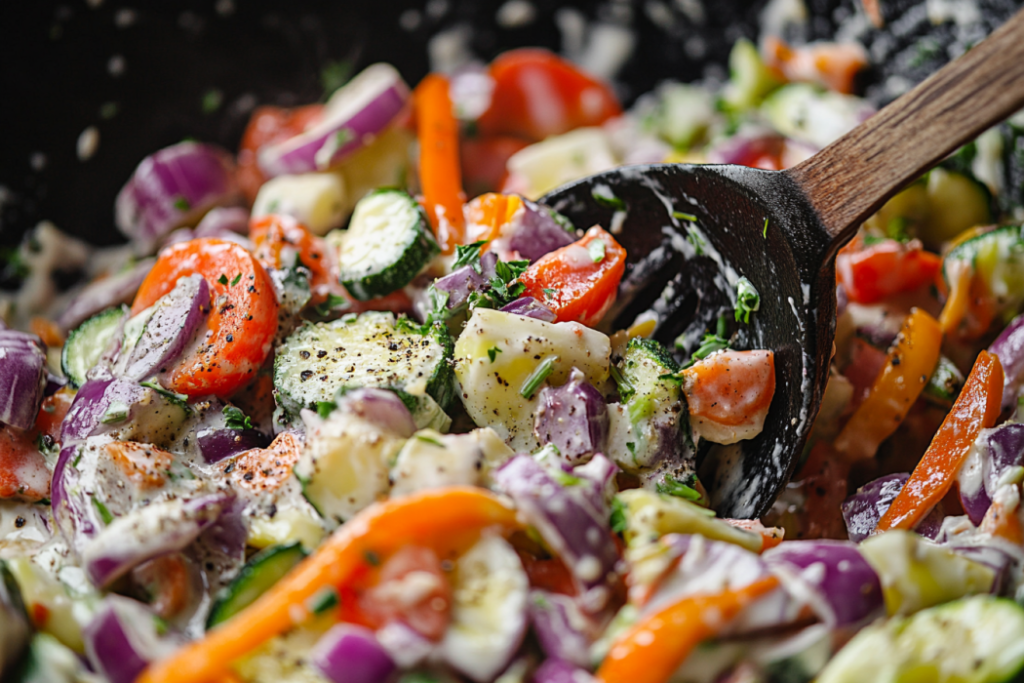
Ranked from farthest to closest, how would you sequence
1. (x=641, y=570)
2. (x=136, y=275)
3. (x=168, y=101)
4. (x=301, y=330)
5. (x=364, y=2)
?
(x=364, y=2), (x=168, y=101), (x=136, y=275), (x=301, y=330), (x=641, y=570)

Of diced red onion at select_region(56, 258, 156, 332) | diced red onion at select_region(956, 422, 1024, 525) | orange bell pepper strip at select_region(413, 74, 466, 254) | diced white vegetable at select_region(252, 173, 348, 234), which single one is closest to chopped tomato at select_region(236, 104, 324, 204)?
diced white vegetable at select_region(252, 173, 348, 234)

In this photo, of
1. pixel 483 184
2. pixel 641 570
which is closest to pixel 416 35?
pixel 483 184

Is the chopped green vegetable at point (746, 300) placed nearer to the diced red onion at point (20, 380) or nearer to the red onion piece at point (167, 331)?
the red onion piece at point (167, 331)

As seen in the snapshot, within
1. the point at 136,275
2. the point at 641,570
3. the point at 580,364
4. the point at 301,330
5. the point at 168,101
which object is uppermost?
the point at 168,101

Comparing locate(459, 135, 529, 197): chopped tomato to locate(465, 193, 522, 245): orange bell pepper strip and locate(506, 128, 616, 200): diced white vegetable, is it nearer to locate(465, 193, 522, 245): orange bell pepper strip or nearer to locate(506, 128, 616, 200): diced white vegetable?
locate(506, 128, 616, 200): diced white vegetable

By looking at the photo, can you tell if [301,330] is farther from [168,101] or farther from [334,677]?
[168,101]

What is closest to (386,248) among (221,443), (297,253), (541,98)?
(297,253)

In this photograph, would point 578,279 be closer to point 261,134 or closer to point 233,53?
point 261,134
